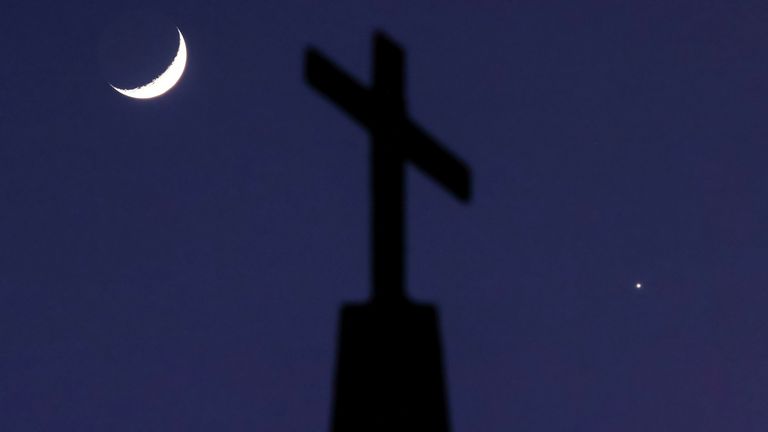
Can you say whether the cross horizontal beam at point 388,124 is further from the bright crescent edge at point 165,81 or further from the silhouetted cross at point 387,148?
the bright crescent edge at point 165,81

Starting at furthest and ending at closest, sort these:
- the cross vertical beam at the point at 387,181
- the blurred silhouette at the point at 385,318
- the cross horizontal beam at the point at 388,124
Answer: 1. the cross horizontal beam at the point at 388,124
2. the cross vertical beam at the point at 387,181
3. the blurred silhouette at the point at 385,318

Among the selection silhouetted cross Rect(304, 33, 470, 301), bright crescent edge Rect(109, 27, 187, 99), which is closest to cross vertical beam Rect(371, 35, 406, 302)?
silhouetted cross Rect(304, 33, 470, 301)

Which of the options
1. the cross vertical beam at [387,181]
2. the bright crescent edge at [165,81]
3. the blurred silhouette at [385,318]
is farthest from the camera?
the bright crescent edge at [165,81]

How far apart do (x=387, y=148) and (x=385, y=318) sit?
1.13 meters

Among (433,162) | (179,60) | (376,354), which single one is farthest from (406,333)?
(179,60)

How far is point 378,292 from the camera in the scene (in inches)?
189

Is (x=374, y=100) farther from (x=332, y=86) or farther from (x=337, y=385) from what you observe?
(x=337, y=385)

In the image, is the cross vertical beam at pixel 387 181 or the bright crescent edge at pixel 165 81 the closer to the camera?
the cross vertical beam at pixel 387 181

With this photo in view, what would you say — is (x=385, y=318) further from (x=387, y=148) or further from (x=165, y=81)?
(x=165, y=81)

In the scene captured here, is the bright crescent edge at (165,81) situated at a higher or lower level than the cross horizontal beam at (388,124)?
higher

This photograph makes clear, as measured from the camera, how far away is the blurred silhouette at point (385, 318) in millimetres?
4469

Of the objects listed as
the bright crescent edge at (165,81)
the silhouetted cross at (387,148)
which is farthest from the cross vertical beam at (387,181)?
the bright crescent edge at (165,81)

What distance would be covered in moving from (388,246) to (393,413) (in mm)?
929

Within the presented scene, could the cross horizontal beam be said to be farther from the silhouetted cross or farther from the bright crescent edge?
the bright crescent edge
